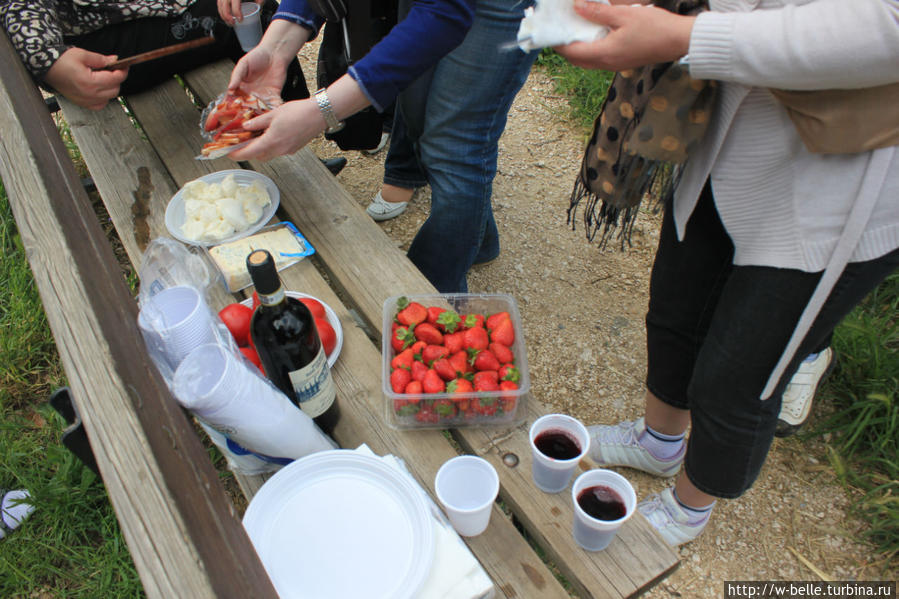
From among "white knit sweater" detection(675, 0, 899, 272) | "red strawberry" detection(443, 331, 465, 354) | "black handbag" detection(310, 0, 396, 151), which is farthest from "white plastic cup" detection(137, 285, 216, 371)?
"black handbag" detection(310, 0, 396, 151)

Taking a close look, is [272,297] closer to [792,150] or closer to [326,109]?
[326,109]

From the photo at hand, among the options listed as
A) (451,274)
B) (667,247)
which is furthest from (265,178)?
(667,247)

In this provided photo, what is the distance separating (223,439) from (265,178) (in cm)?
109

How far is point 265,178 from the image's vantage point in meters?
1.97

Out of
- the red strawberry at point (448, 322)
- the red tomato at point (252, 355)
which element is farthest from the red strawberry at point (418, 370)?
the red tomato at point (252, 355)

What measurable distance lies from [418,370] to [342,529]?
0.39 metres

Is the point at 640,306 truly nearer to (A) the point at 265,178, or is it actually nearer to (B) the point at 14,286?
(A) the point at 265,178

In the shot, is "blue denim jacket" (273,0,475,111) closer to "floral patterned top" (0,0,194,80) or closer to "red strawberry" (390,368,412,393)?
"red strawberry" (390,368,412,393)

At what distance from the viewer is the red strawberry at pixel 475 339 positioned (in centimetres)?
137

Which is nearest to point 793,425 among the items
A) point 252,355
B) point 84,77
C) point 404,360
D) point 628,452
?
point 628,452

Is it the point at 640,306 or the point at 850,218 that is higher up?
the point at 850,218

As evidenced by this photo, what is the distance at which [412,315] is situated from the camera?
1.42 metres

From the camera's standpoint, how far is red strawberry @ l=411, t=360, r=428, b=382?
1313 millimetres

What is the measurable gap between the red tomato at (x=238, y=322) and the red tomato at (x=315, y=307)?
5.9 inches
